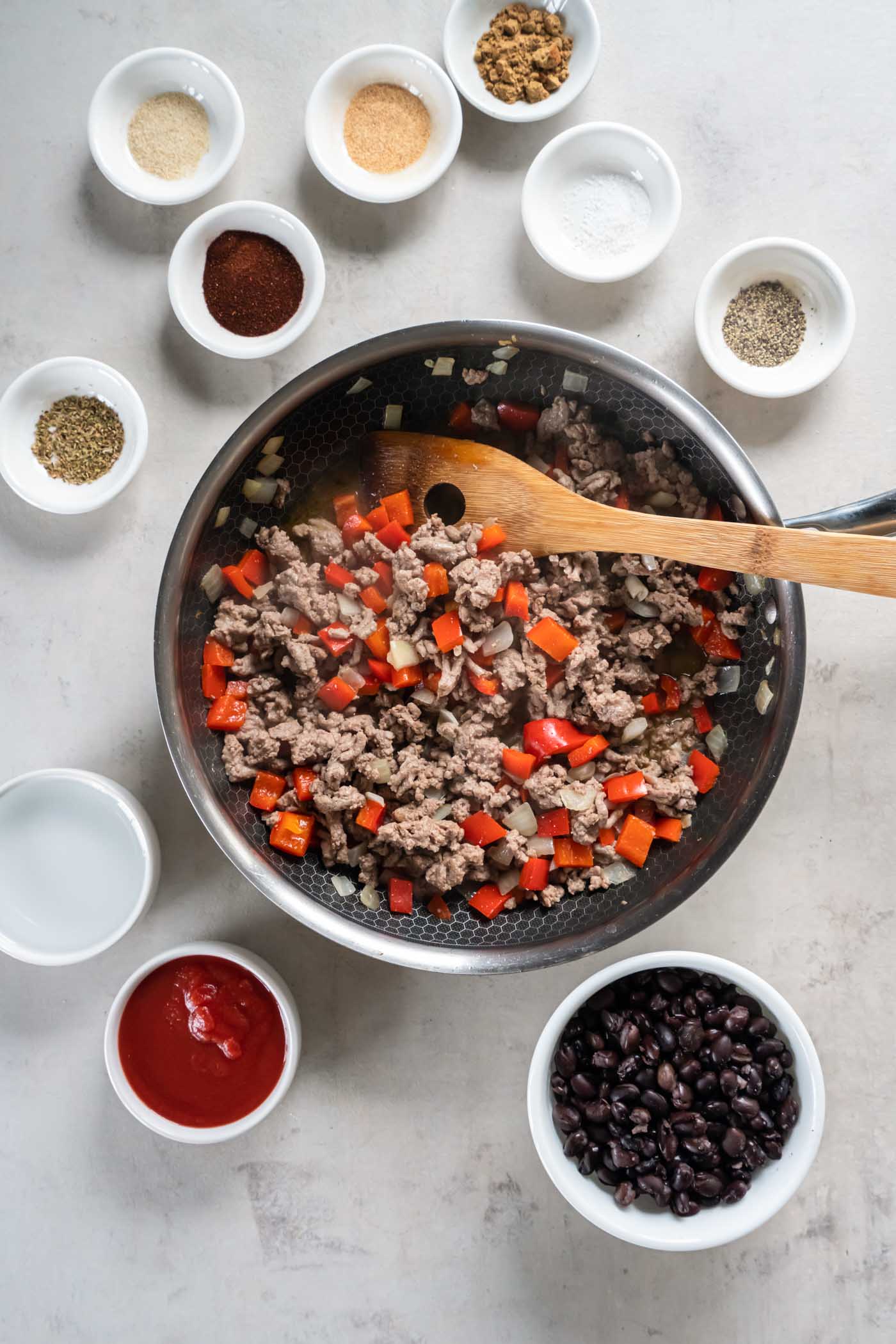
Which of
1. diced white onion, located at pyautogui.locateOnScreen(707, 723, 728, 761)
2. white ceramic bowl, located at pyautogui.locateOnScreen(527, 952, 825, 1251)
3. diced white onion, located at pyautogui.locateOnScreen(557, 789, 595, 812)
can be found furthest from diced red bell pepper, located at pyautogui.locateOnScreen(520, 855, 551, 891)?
diced white onion, located at pyautogui.locateOnScreen(707, 723, 728, 761)

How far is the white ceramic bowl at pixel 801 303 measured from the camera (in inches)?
121

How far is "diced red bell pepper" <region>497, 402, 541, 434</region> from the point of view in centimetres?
301

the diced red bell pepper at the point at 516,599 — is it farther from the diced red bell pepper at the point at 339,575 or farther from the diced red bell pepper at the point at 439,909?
the diced red bell pepper at the point at 439,909

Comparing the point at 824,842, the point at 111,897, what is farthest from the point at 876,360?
the point at 111,897

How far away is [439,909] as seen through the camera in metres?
2.92

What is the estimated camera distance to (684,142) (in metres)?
3.26

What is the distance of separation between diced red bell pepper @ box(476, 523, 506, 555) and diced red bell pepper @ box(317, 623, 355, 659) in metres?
0.48

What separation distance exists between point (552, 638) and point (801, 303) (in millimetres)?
1451

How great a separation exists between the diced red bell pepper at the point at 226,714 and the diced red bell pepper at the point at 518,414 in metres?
1.24

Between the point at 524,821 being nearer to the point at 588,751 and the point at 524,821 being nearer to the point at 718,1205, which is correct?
the point at 588,751

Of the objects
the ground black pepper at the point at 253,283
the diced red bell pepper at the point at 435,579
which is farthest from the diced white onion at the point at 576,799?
the ground black pepper at the point at 253,283

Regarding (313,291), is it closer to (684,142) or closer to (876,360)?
(684,142)

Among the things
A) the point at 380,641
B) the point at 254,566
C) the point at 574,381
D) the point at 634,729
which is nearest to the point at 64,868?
the point at 254,566

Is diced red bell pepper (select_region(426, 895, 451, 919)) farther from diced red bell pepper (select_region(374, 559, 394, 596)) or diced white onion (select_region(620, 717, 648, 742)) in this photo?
diced red bell pepper (select_region(374, 559, 394, 596))
